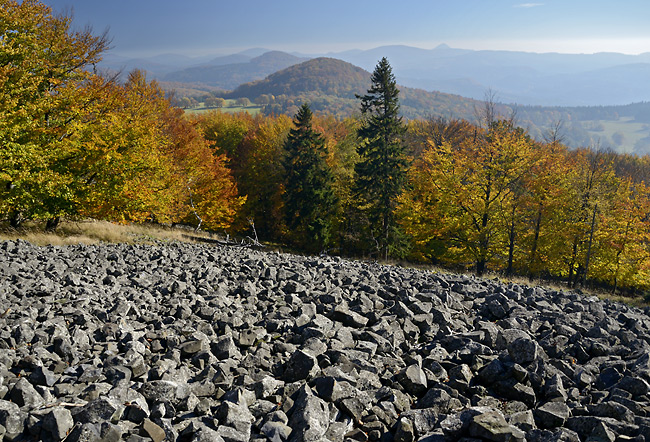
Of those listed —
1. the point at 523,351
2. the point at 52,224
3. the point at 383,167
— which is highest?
the point at 383,167

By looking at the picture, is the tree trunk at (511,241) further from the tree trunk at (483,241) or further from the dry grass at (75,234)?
the dry grass at (75,234)

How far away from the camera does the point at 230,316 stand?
7.77 m

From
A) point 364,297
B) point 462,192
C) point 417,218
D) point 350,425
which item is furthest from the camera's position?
point 417,218

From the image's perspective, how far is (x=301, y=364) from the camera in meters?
5.51

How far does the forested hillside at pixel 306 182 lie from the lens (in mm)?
19844

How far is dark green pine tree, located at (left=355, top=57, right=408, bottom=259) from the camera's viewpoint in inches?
1483

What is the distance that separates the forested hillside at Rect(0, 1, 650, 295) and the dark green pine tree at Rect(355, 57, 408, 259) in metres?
0.14

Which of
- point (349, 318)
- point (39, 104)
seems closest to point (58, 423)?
point (349, 318)

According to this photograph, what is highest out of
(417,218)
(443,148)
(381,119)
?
(381,119)

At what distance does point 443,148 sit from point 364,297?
27654 millimetres

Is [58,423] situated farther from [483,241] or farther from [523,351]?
[483,241]

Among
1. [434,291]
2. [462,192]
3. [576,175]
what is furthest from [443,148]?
[434,291]

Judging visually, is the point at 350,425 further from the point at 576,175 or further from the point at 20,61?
the point at 576,175

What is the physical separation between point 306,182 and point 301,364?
3917 cm
